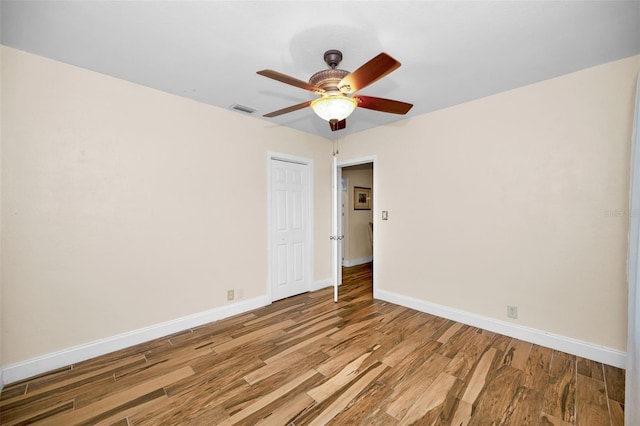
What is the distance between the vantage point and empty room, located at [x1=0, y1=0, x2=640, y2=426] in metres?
1.76

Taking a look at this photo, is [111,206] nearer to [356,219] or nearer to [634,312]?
[634,312]

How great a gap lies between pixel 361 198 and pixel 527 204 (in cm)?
378

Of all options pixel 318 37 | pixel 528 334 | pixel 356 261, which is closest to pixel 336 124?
pixel 318 37

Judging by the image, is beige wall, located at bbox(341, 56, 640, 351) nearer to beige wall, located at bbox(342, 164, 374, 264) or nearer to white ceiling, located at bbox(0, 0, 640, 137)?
white ceiling, located at bbox(0, 0, 640, 137)

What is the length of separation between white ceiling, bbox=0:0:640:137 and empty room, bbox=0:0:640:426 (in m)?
0.02

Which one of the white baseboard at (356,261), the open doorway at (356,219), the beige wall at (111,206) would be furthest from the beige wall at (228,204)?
the white baseboard at (356,261)

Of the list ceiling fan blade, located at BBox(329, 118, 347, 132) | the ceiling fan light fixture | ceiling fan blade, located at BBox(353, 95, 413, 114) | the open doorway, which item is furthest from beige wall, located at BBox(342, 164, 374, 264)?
the ceiling fan light fixture

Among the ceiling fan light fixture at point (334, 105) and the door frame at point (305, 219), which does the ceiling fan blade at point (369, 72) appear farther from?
the door frame at point (305, 219)

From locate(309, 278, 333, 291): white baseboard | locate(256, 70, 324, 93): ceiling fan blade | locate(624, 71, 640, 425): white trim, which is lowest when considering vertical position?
locate(309, 278, 333, 291): white baseboard

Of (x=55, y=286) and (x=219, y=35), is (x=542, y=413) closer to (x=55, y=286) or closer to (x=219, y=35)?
(x=219, y=35)

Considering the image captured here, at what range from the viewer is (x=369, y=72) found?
1.53m

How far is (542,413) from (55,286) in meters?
3.90

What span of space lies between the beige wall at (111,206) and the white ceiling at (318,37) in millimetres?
382

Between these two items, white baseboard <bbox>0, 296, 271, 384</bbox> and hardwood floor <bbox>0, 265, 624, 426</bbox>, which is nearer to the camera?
hardwood floor <bbox>0, 265, 624, 426</bbox>
